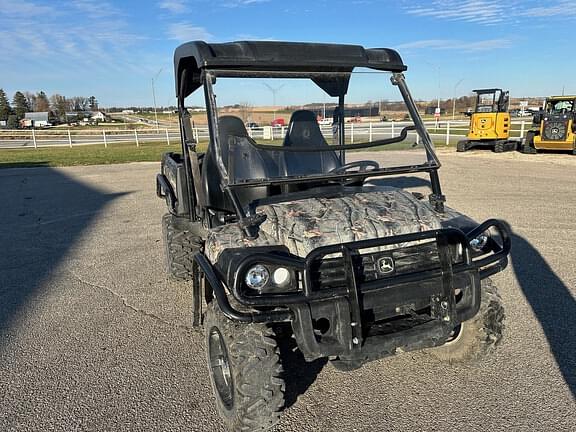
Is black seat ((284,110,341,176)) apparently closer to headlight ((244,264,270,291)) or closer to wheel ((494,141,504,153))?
headlight ((244,264,270,291))

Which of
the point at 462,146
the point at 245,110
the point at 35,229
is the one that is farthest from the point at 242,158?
the point at 462,146

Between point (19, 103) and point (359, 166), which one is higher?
point (19, 103)

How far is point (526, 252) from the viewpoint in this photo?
19.4 ft

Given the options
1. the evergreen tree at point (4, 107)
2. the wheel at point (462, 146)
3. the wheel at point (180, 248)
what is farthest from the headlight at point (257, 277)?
the evergreen tree at point (4, 107)

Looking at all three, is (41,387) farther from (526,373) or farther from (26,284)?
(526,373)

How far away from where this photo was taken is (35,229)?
783 centimetres

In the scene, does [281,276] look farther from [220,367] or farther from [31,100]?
[31,100]

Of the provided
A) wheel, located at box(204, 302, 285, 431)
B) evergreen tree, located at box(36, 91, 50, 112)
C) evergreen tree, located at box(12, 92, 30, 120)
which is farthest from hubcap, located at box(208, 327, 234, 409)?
evergreen tree, located at box(36, 91, 50, 112)

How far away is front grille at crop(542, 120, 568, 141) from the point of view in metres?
16.4

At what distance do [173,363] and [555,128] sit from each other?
55.6 ft

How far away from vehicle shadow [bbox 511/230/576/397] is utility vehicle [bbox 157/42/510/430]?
2.29ft

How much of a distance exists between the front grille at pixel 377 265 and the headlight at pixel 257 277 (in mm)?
250

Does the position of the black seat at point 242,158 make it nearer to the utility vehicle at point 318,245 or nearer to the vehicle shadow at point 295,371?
the utility vehicle at point 318,245

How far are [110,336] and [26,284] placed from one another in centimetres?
186
